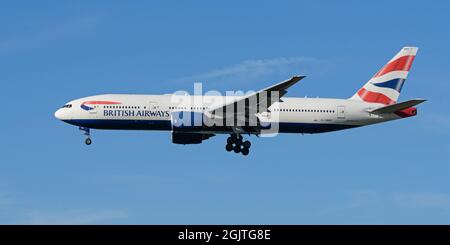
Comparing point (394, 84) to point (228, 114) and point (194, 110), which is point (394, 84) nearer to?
point (228, 114)

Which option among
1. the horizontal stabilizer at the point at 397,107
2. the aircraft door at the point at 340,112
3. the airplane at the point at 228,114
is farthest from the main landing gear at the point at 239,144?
the horizontal stabilizer at the point at 397,107

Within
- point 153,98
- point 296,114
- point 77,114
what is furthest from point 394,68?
point 77,114

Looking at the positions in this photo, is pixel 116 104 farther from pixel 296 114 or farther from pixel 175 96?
pixel 296 114

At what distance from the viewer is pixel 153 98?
5781 centimetres

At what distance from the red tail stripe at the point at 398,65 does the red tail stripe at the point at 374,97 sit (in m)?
1.94

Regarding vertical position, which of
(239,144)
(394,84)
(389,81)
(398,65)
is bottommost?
(239,144)

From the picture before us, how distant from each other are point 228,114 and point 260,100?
A: 255 centimetres

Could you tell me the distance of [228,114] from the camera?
5678cm

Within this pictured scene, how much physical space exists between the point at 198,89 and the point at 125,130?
554 centimetres

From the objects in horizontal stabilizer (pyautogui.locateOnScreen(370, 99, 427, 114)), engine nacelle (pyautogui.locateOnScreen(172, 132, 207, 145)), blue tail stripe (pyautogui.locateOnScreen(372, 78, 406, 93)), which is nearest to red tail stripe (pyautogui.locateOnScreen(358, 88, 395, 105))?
blue tail stripe (pyautogui.locateOnScreen(372, 78, 406, 93))

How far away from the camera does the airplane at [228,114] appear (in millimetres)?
56312

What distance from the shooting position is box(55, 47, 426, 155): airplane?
56.3m

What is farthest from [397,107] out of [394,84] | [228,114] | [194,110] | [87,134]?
[87,134]

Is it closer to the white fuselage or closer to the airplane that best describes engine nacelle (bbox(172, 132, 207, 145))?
the airplane
